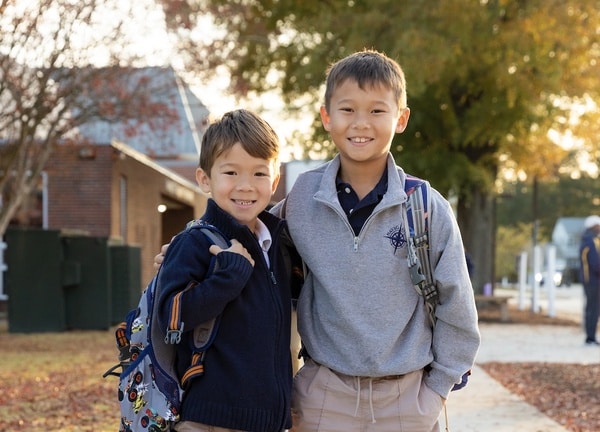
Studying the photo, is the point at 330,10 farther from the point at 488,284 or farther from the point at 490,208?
the point at 488,284

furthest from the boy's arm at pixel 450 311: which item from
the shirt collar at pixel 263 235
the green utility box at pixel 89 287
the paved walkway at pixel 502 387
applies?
the green utility box at pixel 89 287

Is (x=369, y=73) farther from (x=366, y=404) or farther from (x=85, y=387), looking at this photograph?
(x=85, y=387)

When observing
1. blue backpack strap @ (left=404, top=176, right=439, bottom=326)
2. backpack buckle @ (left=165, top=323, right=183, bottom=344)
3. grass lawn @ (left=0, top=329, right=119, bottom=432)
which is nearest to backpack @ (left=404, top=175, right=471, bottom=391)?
blue backpack strap @ (left=404, top=176, right=439, bottom=326)

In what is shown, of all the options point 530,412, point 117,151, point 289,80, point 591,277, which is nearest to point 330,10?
point 289,80

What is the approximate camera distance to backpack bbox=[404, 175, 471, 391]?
3.22 m

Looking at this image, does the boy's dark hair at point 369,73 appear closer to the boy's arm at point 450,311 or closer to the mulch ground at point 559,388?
the boy's arm at point 450,311

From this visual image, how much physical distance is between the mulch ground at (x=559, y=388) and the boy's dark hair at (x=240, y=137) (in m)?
5.18

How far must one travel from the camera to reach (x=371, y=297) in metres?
3.24

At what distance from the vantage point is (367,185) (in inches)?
136

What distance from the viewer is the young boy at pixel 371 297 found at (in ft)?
10.6

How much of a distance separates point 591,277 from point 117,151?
34.9 ft

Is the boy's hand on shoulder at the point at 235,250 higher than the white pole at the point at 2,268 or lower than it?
higher

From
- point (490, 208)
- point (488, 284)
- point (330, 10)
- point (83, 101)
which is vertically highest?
point (330, 10)

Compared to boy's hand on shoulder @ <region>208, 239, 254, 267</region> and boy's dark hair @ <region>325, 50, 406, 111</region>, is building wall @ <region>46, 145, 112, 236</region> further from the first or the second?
boy's hand on shoulder @ <region>208, 239, 254, 267</region>
